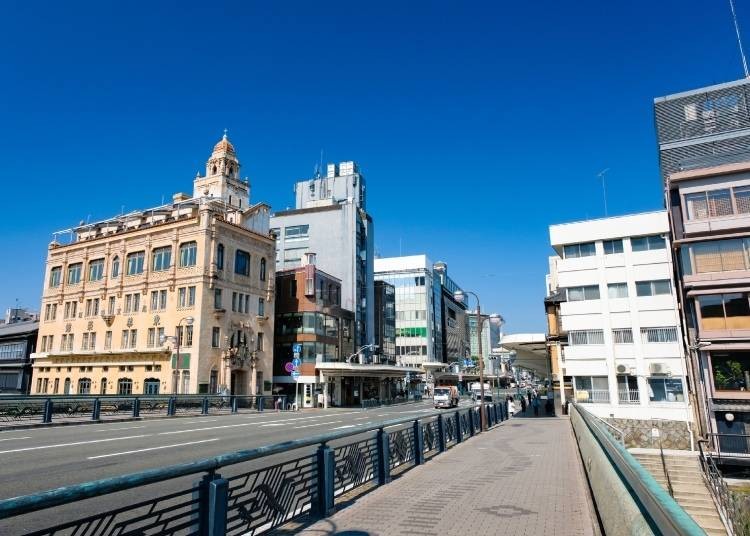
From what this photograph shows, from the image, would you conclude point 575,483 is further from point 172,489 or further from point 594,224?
point 594,224

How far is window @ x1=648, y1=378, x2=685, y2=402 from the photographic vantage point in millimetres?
36094

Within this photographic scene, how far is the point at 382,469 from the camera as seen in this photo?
32.1ft

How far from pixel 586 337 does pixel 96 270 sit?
5198 cm

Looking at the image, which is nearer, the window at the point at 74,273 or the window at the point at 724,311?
the window at the point at 724,311

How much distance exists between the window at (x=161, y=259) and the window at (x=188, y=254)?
1611 mm

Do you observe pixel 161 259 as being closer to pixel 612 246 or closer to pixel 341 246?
pixel 341 246

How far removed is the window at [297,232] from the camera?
84.1 metres

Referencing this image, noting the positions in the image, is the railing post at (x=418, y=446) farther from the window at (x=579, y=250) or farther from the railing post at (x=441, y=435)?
the window at (x=579, y=250)

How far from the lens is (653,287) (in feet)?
126

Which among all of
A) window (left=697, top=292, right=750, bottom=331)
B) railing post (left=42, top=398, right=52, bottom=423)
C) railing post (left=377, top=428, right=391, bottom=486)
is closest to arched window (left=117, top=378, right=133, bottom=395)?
railing post (left=42, top=398, right=52, bottom=423)

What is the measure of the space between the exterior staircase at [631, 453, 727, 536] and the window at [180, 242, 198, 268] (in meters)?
40.5

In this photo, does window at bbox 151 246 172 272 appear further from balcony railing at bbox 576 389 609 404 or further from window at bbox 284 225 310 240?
balcony railing at bbox 576 389 609 404

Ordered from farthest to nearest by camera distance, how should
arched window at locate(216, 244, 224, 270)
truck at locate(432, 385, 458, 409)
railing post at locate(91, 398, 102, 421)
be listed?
1. truck at locate(432, 385, 458, 409)
2. arched window at locate(216, 244, 224, 270)
3. railing post at locate(91, 398, 102, 421)

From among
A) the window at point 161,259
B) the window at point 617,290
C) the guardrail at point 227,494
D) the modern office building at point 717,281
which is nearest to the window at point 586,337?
the window at point 617,290
